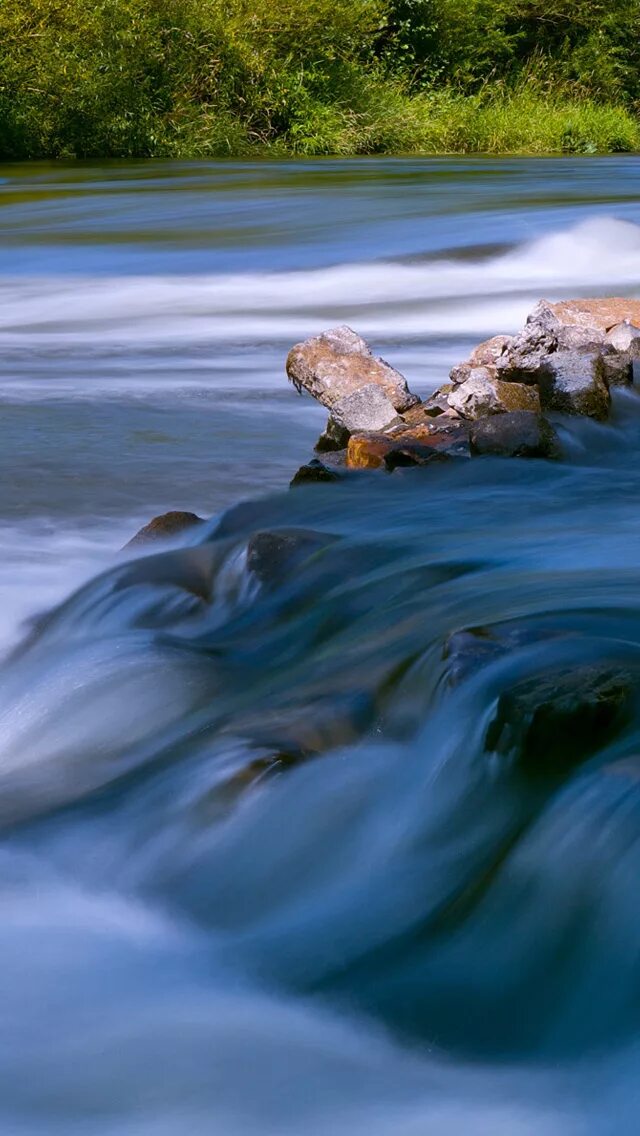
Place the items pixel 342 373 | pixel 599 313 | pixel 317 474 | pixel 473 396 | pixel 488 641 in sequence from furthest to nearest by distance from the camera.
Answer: pixel 599 313 < pixel 342 373 < pixel 473 396 < pixel 317 474 < pixel 488 641

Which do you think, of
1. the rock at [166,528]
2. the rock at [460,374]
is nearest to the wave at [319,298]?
the rock at [460,374]

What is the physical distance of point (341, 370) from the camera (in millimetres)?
5590

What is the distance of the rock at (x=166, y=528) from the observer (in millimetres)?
4277

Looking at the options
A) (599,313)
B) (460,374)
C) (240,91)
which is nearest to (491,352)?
(460,374)

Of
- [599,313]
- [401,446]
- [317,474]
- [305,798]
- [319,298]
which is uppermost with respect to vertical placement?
[319,298]

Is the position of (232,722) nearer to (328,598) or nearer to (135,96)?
(328,598)

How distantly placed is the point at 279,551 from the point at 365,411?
4.39 ft

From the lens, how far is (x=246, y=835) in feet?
8.57

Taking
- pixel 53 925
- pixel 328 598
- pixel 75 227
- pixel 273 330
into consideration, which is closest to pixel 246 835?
pixel 53 925

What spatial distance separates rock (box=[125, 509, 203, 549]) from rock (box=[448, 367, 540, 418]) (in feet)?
4.03

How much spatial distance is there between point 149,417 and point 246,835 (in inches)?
143

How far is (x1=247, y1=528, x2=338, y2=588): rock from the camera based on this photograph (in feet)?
12.4

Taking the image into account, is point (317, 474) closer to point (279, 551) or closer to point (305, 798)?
point (279, 551)

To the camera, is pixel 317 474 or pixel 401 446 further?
pixel 401 446
